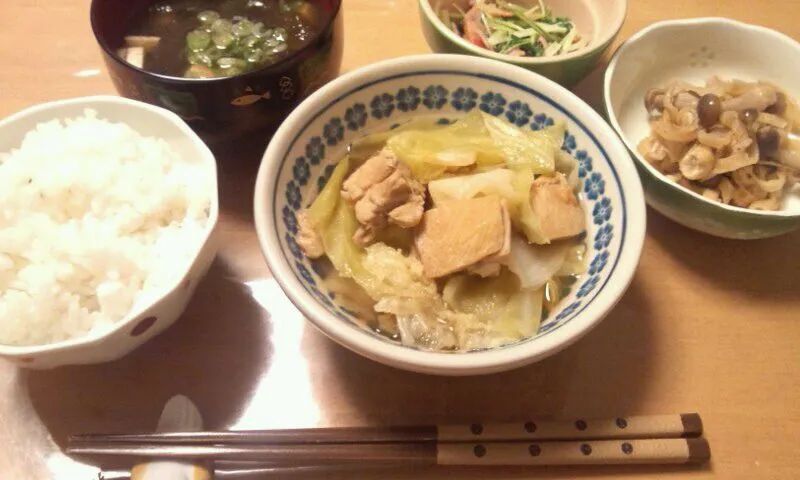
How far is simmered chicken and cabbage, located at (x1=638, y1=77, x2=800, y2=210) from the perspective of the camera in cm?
→ 137

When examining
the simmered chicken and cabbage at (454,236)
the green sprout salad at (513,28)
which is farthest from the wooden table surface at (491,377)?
the green sprout salad at (513,28)

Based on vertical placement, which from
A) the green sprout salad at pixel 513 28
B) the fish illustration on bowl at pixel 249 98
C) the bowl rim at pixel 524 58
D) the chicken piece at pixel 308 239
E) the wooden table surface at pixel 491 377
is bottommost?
the wooden table surface at pixel 491 377

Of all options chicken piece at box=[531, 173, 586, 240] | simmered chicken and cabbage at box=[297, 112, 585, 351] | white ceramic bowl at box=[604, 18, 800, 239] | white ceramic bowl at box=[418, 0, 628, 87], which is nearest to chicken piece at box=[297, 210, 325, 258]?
simmered chicken and cabbage at box=[297, 112, 585, 351]

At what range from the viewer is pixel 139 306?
1.01 meters

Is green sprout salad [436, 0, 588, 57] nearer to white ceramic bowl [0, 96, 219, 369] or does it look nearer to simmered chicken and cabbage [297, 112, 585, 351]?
simmered chicken and cabbage [297, 112, 585, 351]

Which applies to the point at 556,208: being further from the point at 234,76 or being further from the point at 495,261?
the point at 234,76

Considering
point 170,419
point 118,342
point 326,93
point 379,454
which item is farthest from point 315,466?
point 326,93

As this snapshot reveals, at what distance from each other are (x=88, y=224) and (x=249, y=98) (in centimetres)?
38

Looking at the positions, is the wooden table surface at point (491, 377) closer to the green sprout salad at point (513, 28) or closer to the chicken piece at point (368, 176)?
the chicken piece at point (368, 176)

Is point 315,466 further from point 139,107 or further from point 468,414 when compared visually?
point 139,107

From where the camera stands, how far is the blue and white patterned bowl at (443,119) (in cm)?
94

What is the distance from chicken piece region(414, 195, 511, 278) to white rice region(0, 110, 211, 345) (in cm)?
41

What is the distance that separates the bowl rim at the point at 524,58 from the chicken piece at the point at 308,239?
21.6 inches

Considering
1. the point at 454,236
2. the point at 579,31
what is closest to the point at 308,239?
the point at 454,236
